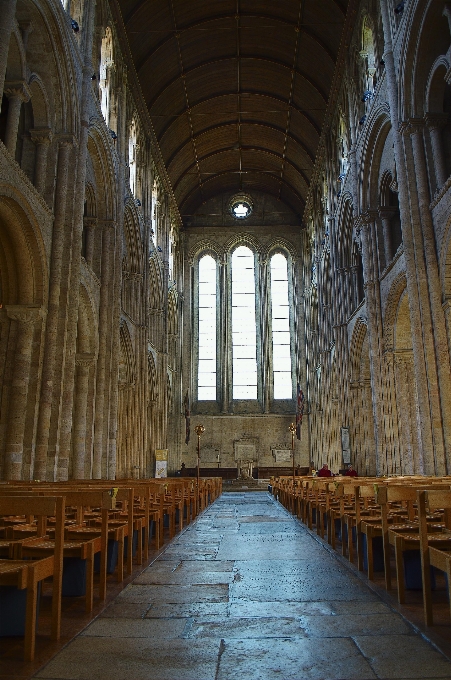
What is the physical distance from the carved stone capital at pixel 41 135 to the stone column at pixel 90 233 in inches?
159

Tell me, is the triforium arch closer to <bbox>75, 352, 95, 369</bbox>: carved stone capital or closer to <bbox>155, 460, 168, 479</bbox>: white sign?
<bbox>155, 460, 168, 479</bbox>: white sign

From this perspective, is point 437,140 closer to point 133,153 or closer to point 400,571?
point 400,571

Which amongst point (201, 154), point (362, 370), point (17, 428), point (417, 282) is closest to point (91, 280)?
point (17, 428)

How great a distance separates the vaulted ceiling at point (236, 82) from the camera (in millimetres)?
19906

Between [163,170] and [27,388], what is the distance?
17.9 m

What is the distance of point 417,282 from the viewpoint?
40.8 ft

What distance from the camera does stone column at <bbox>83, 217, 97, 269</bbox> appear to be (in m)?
16.4

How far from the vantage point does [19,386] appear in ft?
35.9

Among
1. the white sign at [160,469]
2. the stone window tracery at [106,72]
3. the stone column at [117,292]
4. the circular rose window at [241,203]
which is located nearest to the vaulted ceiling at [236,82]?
the circular rose window at [241,203]

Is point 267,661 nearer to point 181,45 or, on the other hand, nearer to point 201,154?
point 181,45

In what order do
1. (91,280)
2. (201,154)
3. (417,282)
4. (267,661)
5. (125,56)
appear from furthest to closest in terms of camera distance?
(201,154), (125,56), (91,280), (417,282), (267,661)

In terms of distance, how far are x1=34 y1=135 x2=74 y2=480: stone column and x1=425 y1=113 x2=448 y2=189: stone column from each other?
27.1 ft

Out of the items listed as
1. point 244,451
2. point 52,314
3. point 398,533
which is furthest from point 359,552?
point 244,451

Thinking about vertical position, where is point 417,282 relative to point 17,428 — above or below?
above
